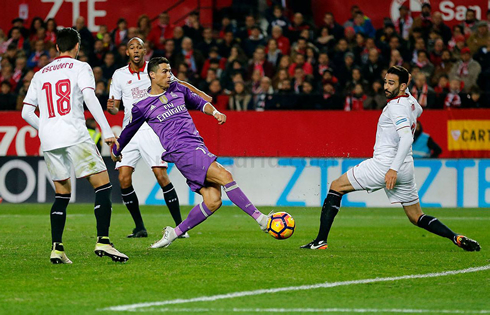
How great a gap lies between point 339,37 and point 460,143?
15.2ft

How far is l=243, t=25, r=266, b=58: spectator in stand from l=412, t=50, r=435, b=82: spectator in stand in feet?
11.5

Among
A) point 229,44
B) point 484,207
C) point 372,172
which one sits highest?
point 229,44

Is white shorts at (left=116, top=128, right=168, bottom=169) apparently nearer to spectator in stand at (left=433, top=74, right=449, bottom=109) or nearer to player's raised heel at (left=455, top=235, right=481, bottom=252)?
player's raised heel at (left=455, top=235, right=481, bottom=252)

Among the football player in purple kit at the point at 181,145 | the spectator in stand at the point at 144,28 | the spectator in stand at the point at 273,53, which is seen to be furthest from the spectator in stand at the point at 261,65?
the football player in purple kit at the point at 181,145

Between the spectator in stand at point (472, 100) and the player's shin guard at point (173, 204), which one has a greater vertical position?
the spectator in stand at point (472, 100)

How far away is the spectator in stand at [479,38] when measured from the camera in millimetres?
18031

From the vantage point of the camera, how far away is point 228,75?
17.3 metres

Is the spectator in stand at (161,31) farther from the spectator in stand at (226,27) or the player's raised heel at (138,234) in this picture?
the player's raised heel at (138,234)

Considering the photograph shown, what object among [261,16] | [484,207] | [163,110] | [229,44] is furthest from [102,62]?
[163,110]

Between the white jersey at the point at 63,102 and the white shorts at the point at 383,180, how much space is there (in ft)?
9.39

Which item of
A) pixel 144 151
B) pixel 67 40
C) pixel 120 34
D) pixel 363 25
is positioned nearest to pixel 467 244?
pixel 144 151

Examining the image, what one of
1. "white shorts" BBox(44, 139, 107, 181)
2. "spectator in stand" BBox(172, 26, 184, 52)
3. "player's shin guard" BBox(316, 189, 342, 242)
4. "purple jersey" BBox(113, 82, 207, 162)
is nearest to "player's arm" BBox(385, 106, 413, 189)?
"player's shin guard" BBox(316, 189, 342, 242)

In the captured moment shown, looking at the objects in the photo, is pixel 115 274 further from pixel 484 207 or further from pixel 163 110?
pixel 484 207

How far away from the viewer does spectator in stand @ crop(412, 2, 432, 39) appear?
18594 mm
